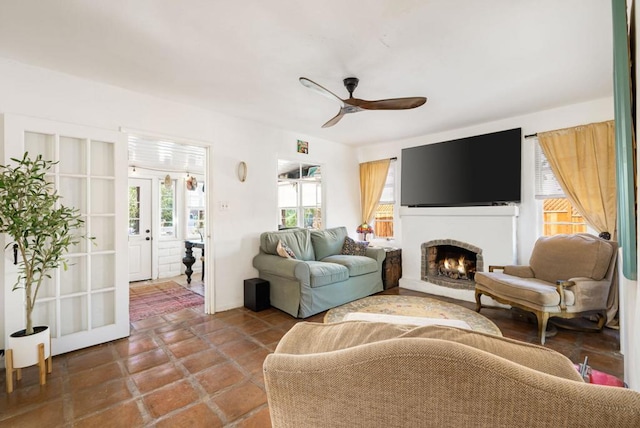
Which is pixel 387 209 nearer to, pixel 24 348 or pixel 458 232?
pixel 458 232

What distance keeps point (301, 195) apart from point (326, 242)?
118cm

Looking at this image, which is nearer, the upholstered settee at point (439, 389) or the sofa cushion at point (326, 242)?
the upholstered settee at point (439, 389)

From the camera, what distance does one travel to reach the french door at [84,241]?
2387 millimetres

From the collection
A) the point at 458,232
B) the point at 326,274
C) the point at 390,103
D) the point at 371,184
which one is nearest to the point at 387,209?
the point at 371,184

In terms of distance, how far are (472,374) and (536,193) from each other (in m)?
4.19

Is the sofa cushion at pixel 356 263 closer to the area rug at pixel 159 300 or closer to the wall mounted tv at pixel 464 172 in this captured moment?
the wall mounted tv at pixel 464 172

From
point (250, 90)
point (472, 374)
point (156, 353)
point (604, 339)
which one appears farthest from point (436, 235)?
point (472, 374)

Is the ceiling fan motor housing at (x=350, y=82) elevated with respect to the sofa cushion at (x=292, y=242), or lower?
elevated

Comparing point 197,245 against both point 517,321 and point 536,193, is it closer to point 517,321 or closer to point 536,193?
point 517,321

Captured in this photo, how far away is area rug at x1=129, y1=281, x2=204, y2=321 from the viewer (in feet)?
12.1

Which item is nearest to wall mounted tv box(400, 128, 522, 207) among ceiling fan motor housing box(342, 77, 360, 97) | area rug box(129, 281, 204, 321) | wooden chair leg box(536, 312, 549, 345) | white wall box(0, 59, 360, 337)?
white wall box(0, 59, 360, 337)

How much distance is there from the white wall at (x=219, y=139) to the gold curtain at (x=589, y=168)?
321cm

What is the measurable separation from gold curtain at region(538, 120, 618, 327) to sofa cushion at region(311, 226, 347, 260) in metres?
3.02

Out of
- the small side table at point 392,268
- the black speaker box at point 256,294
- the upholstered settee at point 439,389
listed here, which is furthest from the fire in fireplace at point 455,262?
the upholstered settee at point 439,389
